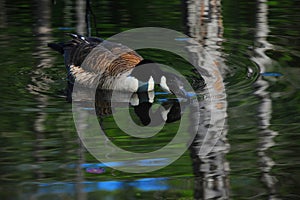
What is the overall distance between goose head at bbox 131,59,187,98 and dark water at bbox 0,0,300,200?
57 cm

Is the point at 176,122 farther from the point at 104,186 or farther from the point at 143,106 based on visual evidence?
the point at 104,186

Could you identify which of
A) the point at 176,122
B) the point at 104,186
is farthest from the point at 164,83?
the point at 104,186

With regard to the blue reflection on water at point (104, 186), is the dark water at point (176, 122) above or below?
above

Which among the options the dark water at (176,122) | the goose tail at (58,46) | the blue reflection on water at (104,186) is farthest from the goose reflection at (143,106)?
Answer: the blue reflection on water at (104,186)

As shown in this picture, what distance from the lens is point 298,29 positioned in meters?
12.9

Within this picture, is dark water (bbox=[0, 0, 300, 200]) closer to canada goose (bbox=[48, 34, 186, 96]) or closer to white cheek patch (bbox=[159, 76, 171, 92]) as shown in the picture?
canada goose (bbox=[48, 34, 186, 96])

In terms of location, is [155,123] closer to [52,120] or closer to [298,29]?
[52,120]

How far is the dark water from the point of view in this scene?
664cm

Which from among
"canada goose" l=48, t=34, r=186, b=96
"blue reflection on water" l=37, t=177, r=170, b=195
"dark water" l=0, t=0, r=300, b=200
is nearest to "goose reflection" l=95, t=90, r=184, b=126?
"canada goose" l=48, t=34, r=186, b=96

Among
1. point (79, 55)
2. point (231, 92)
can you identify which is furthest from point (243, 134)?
point (79, 55)

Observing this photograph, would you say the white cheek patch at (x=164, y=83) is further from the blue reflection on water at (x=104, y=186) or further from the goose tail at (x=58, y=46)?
the blue reflection on water at (x=104, y=186)

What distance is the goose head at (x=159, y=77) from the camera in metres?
9.64

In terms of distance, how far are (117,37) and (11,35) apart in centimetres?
165

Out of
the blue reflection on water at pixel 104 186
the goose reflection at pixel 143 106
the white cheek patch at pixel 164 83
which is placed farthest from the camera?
the white cheek patch at pixel 164 83
